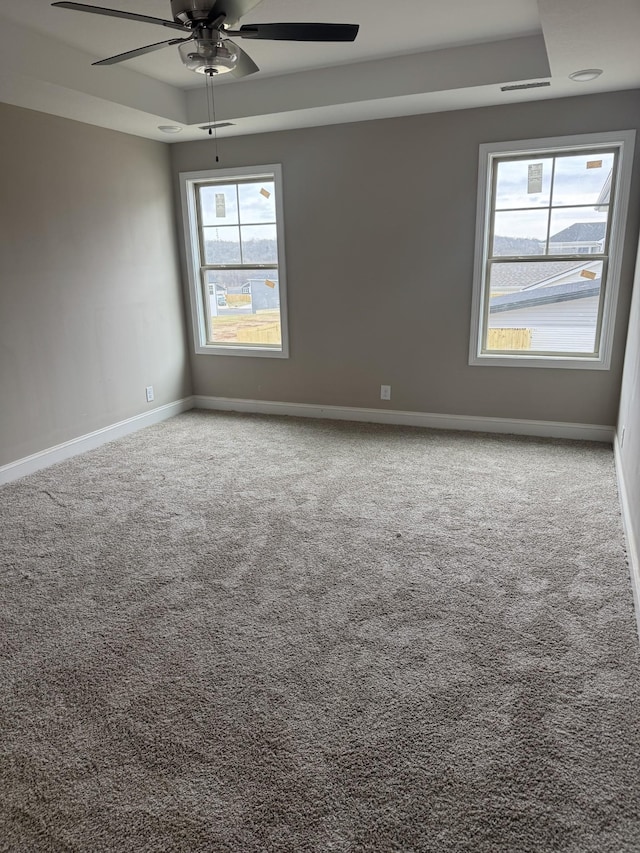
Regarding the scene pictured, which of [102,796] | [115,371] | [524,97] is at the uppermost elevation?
[524,97]

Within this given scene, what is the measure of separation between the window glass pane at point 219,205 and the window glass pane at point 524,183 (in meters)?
2.41

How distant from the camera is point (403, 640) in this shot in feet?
7.34

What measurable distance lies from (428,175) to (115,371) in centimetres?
309

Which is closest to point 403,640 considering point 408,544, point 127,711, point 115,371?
point 408,544

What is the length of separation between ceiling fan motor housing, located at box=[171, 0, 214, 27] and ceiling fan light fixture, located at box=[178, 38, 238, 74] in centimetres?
10

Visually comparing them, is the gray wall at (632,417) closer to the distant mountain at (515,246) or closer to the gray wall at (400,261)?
the gray wall at (400,261)

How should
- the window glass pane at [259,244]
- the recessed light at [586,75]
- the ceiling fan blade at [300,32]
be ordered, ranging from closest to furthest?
the ceiling fan blade at [300,32] → the recessed light at [586,75] → the window glass pane at [259,244]

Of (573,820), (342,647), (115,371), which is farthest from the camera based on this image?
(115,371)

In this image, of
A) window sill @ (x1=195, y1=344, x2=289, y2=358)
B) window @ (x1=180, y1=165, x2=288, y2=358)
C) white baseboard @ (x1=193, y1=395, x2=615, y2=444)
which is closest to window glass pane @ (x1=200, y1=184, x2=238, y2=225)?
window @ (x1=180, y1=165, x2=288, y2=358)

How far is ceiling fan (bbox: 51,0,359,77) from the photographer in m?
2.16

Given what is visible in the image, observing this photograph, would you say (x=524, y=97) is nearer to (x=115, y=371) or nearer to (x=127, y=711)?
(x=115, y=371)

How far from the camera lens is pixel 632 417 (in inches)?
126

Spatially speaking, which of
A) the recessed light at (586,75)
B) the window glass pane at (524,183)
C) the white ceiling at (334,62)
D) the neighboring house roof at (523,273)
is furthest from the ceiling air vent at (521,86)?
the neighboring house roof at (523,273)

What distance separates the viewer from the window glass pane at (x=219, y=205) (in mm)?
5336
